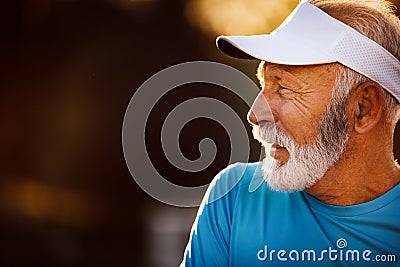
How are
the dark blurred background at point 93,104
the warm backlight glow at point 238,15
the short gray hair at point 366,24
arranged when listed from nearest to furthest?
the short gray hair at point 366,24
the warm backlight glow at point 238,15
the dark blurred background at point 93,104

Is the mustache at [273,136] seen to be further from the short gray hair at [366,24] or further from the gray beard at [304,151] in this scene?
the short gray hair at [366,24]

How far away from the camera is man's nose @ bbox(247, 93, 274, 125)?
167cm

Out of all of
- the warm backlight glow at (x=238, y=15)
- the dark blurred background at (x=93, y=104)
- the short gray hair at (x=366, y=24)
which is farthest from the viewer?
the dark blurred background at (x=93, y=104)

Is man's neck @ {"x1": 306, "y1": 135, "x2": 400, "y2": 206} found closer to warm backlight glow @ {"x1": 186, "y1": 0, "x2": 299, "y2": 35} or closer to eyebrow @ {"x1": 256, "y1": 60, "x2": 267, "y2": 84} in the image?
eyebrow @ {"x1": 256, "y1": 60, "x2": 267, "y2": 84}

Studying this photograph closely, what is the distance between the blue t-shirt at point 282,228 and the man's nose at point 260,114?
0.10 meters

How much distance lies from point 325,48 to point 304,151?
0.20m

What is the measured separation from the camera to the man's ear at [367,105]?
165 cm

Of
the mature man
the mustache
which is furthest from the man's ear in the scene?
the mustache

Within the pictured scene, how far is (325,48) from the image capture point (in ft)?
5.38

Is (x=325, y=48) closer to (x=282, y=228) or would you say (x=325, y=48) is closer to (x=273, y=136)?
(x=273, y=136)

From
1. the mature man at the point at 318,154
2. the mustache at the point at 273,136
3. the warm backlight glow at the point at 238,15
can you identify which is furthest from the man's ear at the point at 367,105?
the warm backlight glow at the point at 238,15

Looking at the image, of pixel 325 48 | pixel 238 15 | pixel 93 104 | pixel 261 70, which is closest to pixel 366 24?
pixel 325 48

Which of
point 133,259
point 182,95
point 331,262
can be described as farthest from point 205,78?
point 133,259

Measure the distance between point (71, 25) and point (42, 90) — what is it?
0.19 m
